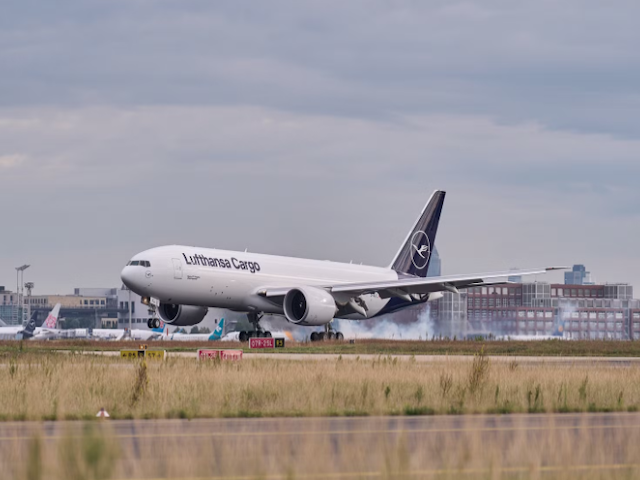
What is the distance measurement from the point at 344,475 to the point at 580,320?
16514 centimetres

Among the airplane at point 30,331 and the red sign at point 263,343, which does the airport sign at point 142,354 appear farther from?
the airplane at point 30,331

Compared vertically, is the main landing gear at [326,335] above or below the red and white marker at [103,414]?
below

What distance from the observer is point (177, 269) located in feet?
187

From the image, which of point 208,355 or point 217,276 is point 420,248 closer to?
point 217,276

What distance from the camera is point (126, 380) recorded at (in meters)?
25.1

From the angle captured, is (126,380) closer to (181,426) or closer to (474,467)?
(181,426)

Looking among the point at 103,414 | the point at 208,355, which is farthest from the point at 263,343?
the point at 103,414

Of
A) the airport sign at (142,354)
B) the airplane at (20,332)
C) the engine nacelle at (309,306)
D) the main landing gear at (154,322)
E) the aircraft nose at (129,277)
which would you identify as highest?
the aircraft nose at (129,277)

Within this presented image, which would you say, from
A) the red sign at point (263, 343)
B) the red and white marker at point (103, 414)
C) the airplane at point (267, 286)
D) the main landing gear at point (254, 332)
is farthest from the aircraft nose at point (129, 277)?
the red and white marker at point (103, 414)

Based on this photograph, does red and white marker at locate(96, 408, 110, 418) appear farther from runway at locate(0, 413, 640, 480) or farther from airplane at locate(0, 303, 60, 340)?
airplane at locate(0, 303, 60, 340)

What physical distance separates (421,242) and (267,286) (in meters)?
18.3

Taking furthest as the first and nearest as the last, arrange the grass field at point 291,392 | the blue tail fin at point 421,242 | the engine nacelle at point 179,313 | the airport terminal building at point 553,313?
1. the airport terminal building at point 553,313
2. the blue tail fin at point 421,242
3. the engine nacelle at point 179,313
4. the grass field at point 291,392

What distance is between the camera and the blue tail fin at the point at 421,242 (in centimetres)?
7675

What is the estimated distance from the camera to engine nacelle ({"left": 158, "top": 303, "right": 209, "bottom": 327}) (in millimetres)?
64125
